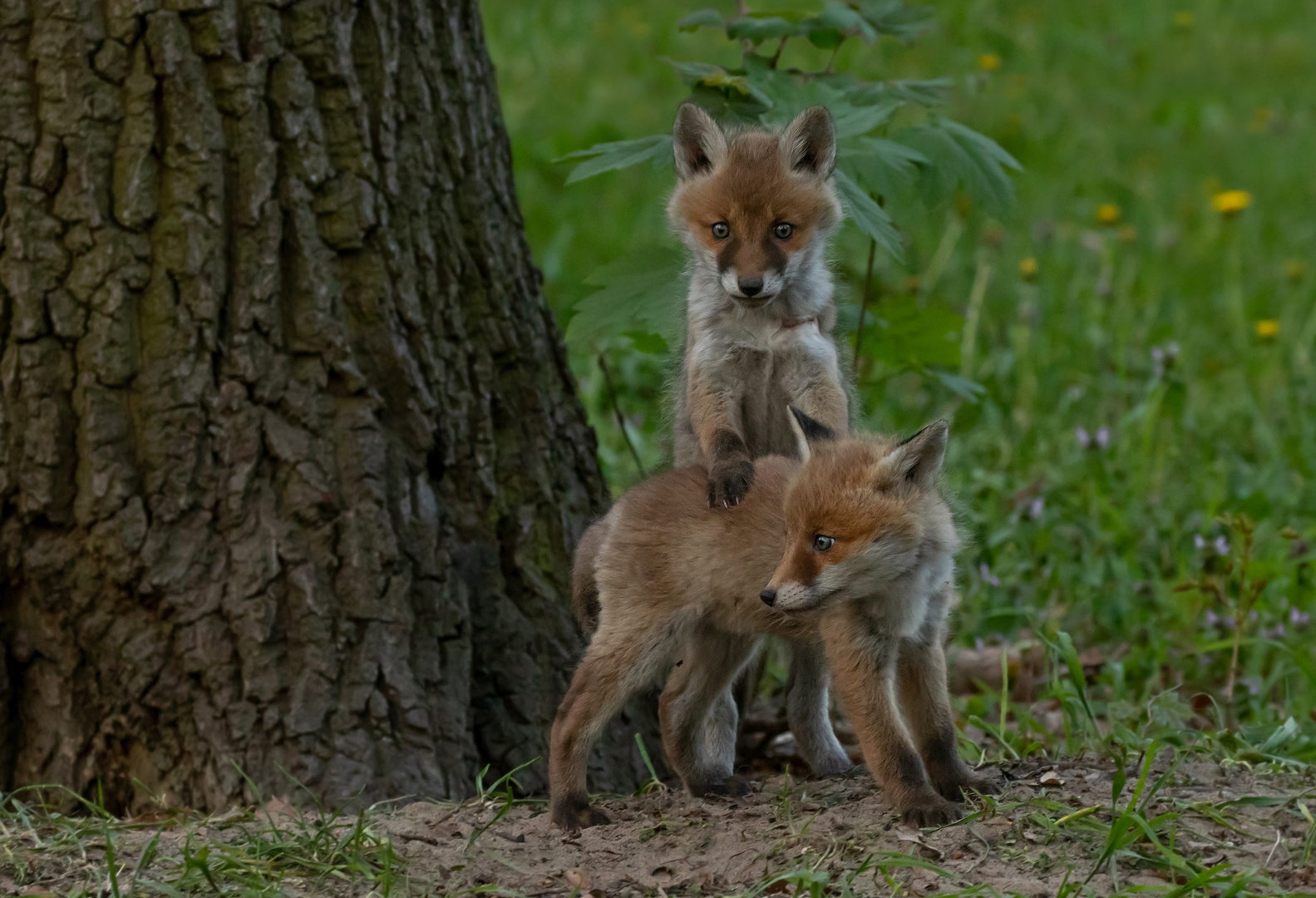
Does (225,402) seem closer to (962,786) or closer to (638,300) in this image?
(638,300)

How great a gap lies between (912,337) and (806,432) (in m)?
1.29

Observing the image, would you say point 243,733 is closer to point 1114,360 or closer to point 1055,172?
point 1114,360

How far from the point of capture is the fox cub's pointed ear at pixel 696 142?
393 centimetres

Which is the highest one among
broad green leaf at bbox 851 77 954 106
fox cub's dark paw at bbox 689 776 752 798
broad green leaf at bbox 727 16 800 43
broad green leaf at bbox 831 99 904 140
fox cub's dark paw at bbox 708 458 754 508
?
broad green leaf at bbox 727 16 800 43

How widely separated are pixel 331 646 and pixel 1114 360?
4832mm

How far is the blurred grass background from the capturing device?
5.38 meters

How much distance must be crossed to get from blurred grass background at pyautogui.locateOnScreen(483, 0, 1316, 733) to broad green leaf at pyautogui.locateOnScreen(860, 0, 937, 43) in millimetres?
690

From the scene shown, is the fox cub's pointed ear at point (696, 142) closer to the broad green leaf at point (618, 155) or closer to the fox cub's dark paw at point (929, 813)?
the broad green leaf at point (618, 155)

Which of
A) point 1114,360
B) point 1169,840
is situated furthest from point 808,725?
point 1114,360

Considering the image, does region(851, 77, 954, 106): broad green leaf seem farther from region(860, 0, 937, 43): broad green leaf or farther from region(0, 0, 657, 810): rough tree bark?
region(0, 0, 657, 810): rough tree bark

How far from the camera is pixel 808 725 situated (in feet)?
13.3

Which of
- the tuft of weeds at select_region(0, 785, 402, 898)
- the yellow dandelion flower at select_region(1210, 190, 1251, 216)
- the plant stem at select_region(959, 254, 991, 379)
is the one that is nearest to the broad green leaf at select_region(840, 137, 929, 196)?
the tuft of weeds at select_region(0, 785, 402, 898)

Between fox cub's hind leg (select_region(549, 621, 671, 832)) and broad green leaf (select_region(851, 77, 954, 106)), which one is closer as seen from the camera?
fox cub's hind leg (select_region(549, 621, 671, 832))

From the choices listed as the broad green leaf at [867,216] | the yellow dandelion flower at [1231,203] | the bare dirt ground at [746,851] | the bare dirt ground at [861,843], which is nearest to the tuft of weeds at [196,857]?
the bare dirt ground at [746,851]
